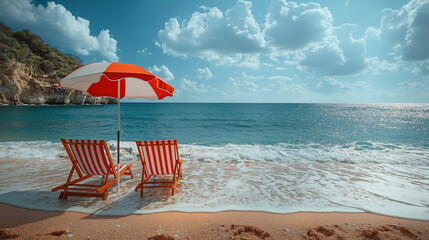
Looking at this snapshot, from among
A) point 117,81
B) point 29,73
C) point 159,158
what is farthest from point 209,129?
point 29,73

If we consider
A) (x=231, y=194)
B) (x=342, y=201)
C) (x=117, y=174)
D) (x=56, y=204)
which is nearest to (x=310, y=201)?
(x=342, y=201)

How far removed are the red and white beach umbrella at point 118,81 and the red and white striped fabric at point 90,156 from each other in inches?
47.2

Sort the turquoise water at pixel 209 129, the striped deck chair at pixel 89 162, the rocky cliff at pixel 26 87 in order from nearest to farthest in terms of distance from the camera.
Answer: the striped deck chair at pixel 89 162
the turquoise water at pixel 209 129
the rocky cliff at pixel 26 87

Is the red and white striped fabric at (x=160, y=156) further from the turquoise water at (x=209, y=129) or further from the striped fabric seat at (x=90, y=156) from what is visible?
the turquoise water at (x=209, y=129)

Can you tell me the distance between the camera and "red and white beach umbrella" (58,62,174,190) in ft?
10.4

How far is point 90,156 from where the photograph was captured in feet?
12.3

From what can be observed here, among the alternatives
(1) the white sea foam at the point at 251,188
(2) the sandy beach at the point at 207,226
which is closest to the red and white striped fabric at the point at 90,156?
(1) the white sea foam at the point at 251,188

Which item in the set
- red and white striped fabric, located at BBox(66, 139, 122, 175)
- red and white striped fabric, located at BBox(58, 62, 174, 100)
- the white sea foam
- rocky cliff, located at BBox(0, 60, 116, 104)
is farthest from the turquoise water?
rocky cliff, located at BBox(0, 60, 116, 104)

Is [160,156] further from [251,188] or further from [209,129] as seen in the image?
[209,129]

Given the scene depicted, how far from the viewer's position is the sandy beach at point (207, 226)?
2.57 m

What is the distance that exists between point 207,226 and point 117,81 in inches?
170

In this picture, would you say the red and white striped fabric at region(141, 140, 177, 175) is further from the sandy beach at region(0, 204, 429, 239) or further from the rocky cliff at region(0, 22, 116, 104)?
the rocky cliff at region(0, 22, 116, 104)

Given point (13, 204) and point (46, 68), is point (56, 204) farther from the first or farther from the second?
point (46, 68)

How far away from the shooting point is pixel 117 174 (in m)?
3.99
